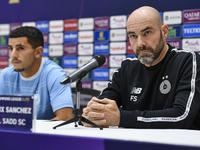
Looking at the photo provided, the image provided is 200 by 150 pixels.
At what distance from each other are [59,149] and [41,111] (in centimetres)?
112

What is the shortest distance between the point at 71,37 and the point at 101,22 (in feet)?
1.43

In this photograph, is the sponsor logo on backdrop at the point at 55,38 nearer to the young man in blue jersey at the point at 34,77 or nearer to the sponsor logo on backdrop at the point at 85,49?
the sponsor logo on backdrop at the point at 85,49

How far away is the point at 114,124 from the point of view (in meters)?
0.96

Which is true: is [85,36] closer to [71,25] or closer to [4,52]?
[71,25]

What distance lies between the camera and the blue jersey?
1.67m

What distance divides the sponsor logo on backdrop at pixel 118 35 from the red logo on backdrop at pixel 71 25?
1.60 ft

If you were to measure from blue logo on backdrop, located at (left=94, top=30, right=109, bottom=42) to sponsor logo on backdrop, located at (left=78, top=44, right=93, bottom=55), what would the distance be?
12cm

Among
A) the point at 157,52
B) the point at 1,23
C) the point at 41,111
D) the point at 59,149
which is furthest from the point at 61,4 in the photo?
the point at 59,149

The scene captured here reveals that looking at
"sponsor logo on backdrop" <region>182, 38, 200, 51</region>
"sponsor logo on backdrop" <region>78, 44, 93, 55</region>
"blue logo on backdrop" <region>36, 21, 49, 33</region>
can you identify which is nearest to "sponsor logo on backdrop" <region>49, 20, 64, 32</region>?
"blue logo on backdrop" <region>36, 21, 49, 33</region>

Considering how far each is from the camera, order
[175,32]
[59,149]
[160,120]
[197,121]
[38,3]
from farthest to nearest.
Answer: [38,3], [175,32], [197,121], [160,120], [59,149]

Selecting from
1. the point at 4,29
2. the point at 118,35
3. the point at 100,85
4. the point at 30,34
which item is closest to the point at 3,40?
the point at 4,29

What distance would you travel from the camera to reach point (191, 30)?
2.61 meters

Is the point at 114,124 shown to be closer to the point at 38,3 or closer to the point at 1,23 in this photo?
the point at 38,3

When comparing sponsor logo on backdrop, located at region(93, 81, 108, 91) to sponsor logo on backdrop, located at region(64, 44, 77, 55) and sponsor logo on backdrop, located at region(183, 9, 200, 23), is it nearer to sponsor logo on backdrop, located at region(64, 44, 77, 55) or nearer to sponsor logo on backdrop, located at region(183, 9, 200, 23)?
sponsor logo on backdrop, located at region(64, 44, 77, 55)
